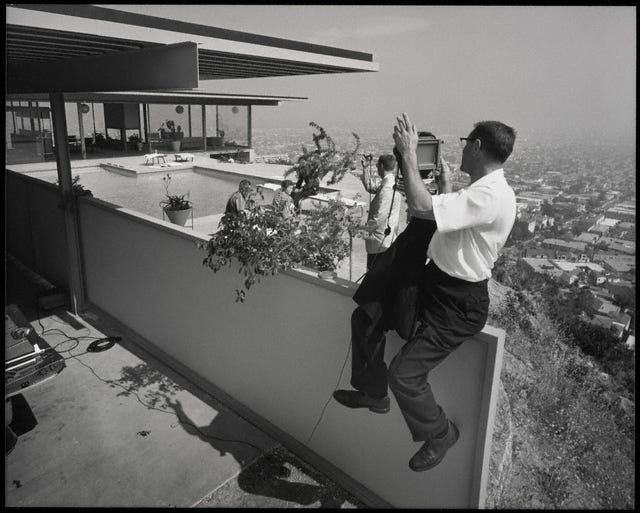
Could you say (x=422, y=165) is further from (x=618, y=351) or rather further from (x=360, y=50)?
(x=618, y=351)

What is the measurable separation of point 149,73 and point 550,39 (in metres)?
23.5

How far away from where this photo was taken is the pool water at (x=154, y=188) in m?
12.4

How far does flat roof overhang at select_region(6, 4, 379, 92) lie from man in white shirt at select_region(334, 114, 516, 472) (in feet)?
7.54

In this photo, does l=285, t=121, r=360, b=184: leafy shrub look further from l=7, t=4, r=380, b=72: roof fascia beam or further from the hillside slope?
the hillside slope

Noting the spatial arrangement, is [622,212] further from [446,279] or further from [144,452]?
[144,452]

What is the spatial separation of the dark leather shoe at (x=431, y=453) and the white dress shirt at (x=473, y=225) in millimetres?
914

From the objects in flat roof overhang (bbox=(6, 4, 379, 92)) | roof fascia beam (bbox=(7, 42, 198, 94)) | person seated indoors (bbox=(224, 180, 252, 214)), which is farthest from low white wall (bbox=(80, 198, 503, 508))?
flat roof overhang (bbox=(6, 4, 379, 92))

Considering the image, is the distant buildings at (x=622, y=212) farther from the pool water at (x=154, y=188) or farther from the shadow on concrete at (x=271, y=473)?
the shadow on concrete at (x=271, y=473)

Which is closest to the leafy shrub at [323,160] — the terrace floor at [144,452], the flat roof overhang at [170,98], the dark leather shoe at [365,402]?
the dark leather shoe at [365,402]

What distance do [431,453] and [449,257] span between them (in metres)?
1.05

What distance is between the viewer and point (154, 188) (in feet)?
49.8

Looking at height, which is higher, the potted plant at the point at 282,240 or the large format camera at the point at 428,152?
the large format camera at the point at 428,152

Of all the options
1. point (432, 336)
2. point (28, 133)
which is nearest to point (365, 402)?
point (432, 336)

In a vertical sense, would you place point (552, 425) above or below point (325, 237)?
below
